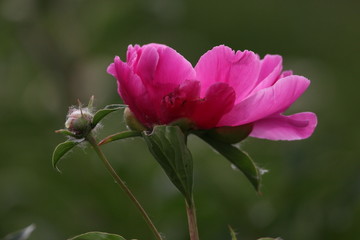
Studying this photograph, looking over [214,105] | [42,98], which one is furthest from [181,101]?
[42,98]

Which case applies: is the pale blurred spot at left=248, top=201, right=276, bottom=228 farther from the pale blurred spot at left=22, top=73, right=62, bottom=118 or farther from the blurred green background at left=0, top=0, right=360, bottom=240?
the pale blurred spot at left=22, top=73, right=62, bottom=118

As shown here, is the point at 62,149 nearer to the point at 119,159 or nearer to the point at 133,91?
the point at 133,91

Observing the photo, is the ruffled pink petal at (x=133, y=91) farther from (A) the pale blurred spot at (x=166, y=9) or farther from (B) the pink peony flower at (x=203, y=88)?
(A) the pale blurred spot at (x=166, y=9)

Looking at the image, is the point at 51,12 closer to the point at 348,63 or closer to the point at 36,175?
the point at 36,175

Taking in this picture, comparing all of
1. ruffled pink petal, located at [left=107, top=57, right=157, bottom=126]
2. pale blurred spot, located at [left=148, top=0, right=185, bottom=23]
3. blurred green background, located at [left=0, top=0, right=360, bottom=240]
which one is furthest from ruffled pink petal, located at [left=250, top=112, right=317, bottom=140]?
pale blurred spot, located at [left=148, top=0, right=185, bottom=23]

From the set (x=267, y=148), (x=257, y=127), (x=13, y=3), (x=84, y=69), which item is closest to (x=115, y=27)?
(x=84, y=69)

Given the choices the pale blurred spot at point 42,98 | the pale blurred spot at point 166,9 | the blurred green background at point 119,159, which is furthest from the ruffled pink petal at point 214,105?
the pale blurred spot at point 166,9
